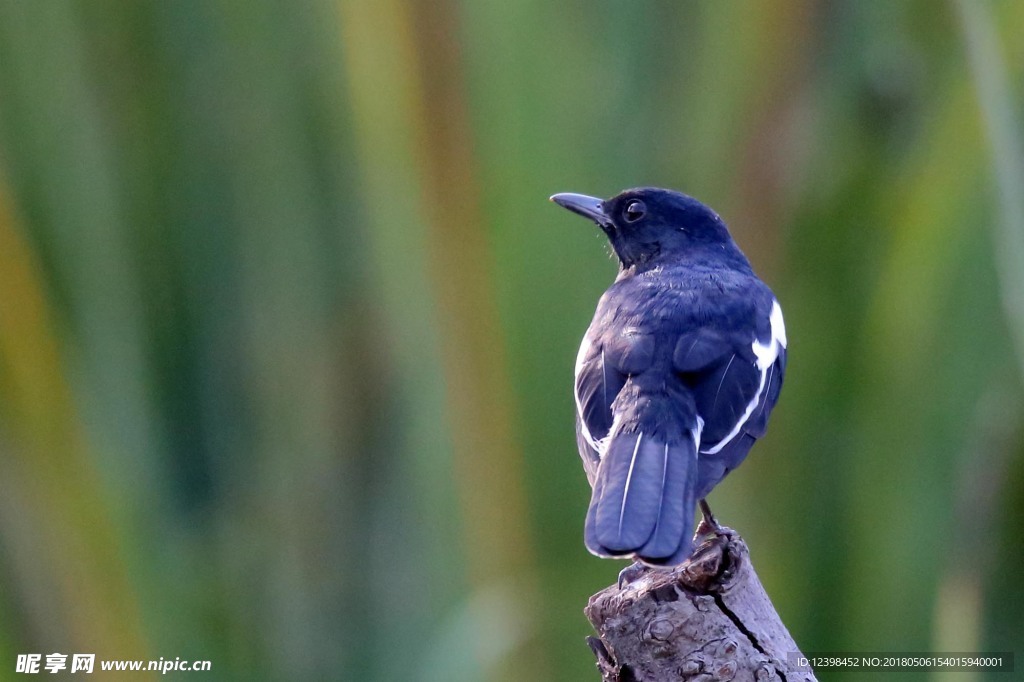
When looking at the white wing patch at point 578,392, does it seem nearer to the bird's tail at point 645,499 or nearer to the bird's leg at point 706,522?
the bird's tail at point 645,499

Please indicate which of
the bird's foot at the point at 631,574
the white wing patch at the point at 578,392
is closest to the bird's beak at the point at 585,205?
the white wing patch at the point at 578,392

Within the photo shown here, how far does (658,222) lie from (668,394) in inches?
35.1

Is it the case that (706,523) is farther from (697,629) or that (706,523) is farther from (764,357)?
(697,629)

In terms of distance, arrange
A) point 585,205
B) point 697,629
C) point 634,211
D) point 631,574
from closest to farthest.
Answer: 1. point 697,629
2. point 631,574
3. point 585,205
4. point 634,211

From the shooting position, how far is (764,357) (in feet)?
8.21

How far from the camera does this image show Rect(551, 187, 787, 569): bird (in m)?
2.01

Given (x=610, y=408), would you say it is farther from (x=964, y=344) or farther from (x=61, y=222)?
(x=61, y=222)

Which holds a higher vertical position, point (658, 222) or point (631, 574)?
point (658, 222)

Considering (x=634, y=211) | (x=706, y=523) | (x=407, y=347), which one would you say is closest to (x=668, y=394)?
(x=706, y=523)

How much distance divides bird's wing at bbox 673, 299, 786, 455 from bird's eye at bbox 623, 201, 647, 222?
63 centimetres

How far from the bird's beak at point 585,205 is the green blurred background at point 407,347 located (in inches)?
1.6

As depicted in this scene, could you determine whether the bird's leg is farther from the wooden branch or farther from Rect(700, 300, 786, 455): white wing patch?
the wooden branch

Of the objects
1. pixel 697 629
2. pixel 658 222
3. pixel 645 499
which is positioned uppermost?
pixel 658 222

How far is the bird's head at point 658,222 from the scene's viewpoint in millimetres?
3031
